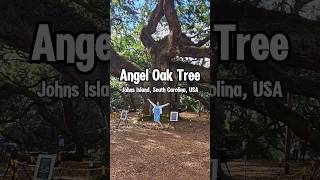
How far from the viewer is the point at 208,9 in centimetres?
283

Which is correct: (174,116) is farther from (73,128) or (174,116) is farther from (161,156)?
Result: (73,128)

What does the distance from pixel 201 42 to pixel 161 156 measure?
0.77 metres

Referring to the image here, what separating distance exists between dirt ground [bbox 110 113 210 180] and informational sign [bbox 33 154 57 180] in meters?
0.40

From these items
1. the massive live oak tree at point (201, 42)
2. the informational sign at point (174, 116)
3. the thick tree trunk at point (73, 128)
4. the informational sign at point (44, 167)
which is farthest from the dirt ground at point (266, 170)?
the informational sign at point (44, 167)

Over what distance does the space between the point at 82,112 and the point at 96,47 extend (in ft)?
1.42

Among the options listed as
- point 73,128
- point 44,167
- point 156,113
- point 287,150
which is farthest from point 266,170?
point 44,167

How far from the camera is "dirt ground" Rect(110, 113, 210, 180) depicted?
2900 millimetres

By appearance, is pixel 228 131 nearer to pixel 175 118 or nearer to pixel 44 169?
pixel 175 118

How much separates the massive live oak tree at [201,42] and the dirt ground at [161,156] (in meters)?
0.24

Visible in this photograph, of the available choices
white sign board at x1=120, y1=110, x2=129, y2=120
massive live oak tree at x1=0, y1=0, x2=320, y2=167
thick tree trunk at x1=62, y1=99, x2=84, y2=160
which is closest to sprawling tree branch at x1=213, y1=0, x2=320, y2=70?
massive live oak tree at x1=0, y1=0, x2=320, y2=167

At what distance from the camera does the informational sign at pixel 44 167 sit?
9.68 ft

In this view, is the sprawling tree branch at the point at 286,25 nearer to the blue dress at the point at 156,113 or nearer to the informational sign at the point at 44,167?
the blue dress at the point at 156,113

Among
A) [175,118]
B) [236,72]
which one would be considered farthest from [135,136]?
[236,72]

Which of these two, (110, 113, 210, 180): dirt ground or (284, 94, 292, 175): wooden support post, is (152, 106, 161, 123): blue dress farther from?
(284, 94, 292, 175): wooden support post
